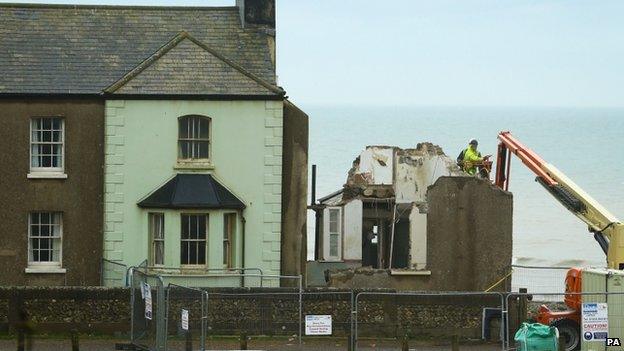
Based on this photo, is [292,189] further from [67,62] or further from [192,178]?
[67,62]

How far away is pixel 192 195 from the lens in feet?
144

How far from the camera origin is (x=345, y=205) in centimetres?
5028

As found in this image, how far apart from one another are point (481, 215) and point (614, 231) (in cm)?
356

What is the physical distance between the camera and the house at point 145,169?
44156 mm

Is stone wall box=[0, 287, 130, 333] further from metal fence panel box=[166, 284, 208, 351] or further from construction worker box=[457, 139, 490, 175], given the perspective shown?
construction worker box=[457, 139, 490, 175]

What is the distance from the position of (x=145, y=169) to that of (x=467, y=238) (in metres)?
8.89

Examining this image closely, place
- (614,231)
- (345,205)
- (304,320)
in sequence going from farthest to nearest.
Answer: (345,205)
(614,231)
(304,320)

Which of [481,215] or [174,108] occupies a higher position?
[174,108]

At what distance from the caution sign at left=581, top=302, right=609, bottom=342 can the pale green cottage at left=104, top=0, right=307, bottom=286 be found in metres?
11.3

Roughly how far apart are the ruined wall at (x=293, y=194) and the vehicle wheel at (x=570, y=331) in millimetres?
10011

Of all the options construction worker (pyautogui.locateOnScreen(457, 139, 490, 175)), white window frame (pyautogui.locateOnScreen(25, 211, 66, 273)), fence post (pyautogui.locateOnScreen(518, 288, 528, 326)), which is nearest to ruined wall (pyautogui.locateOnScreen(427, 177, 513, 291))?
construction worker (pyautogui.locateOnScreen(457, 139, 490, 175))

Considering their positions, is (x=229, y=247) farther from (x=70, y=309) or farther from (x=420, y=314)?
(x=420, y=314)

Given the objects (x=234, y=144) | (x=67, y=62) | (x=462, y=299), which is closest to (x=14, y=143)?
(x=67, y=62)

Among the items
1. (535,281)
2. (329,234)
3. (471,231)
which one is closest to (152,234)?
(329,234)
